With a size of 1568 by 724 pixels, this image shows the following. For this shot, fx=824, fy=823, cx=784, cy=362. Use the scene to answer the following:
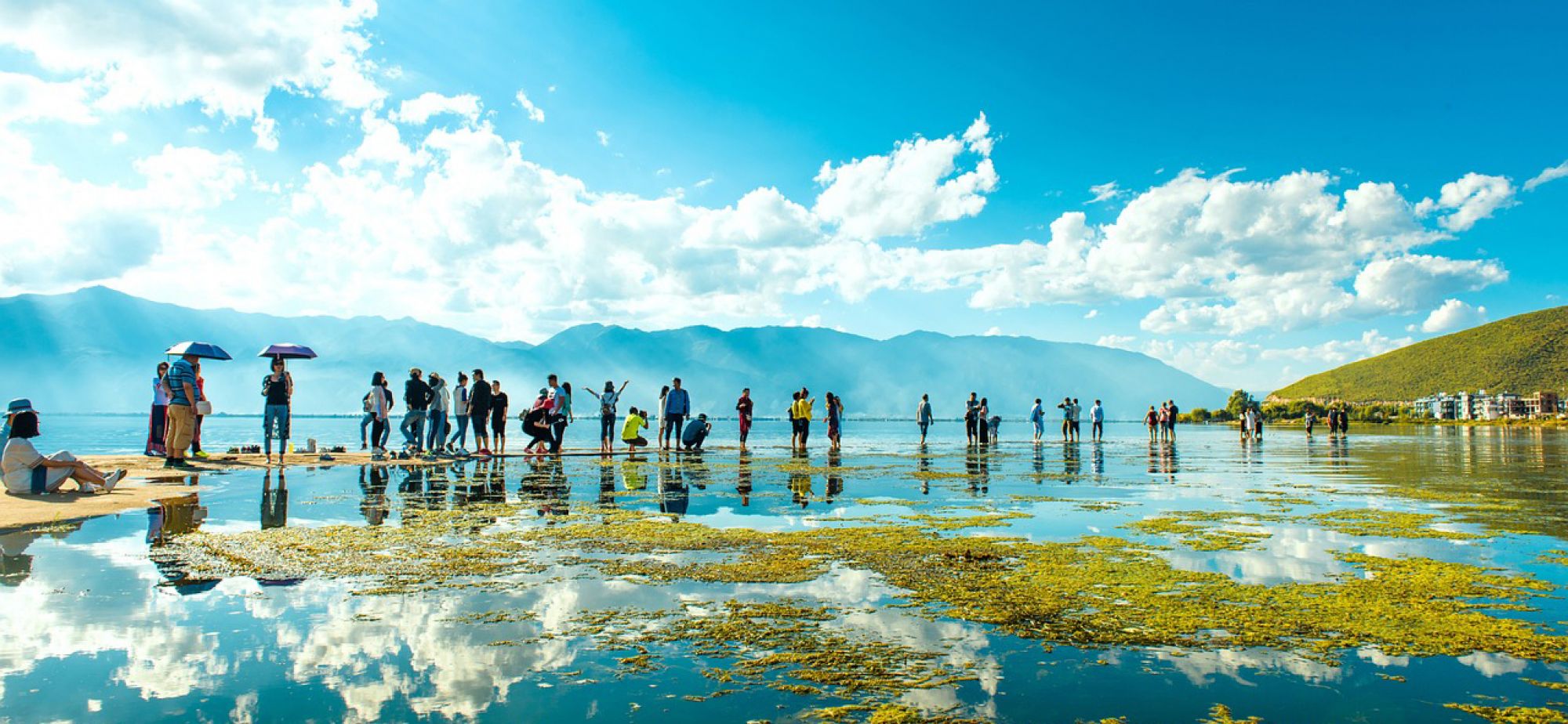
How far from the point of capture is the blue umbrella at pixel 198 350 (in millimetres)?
18766

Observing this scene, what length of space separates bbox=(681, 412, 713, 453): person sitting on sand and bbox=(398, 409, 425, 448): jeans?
8890 millimetres

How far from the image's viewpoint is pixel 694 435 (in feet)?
97.3

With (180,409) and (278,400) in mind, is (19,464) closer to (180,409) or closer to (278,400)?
(180,409)

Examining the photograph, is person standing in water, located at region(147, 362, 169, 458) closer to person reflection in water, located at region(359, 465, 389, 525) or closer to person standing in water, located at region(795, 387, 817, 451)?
person reflection in water, located at region(359, 465, 389, 525)

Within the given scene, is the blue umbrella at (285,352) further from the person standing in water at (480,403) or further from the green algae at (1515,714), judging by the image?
the green algae at (1515,714)

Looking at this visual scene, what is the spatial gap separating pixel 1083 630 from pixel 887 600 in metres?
1.47

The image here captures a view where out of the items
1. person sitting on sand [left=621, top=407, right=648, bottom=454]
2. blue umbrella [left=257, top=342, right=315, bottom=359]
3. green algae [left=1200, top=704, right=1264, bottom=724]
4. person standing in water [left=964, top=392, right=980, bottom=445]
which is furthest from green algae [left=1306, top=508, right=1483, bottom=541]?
person standing in water [left=964, top=392, right=980, bottom=445]

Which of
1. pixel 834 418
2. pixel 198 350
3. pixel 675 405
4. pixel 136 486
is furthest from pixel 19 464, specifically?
pixel 834 418

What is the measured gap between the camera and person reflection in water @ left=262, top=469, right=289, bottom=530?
1044cm

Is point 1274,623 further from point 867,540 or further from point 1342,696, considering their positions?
point 867,540

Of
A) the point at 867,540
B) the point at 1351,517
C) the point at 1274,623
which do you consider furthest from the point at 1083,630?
the point at 1351,517

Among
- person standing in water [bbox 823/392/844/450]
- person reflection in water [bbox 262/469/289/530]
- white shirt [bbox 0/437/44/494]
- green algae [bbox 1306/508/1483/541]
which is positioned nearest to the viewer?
green algae [bbox 1306/508/1483/541]

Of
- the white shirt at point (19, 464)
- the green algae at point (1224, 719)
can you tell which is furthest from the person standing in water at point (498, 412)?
the green algae at point (1224, 719)

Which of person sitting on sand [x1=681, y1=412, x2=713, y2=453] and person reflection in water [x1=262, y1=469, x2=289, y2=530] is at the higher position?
person sitting on sand [x1=681, y1=412, x2=713, y2=453]
